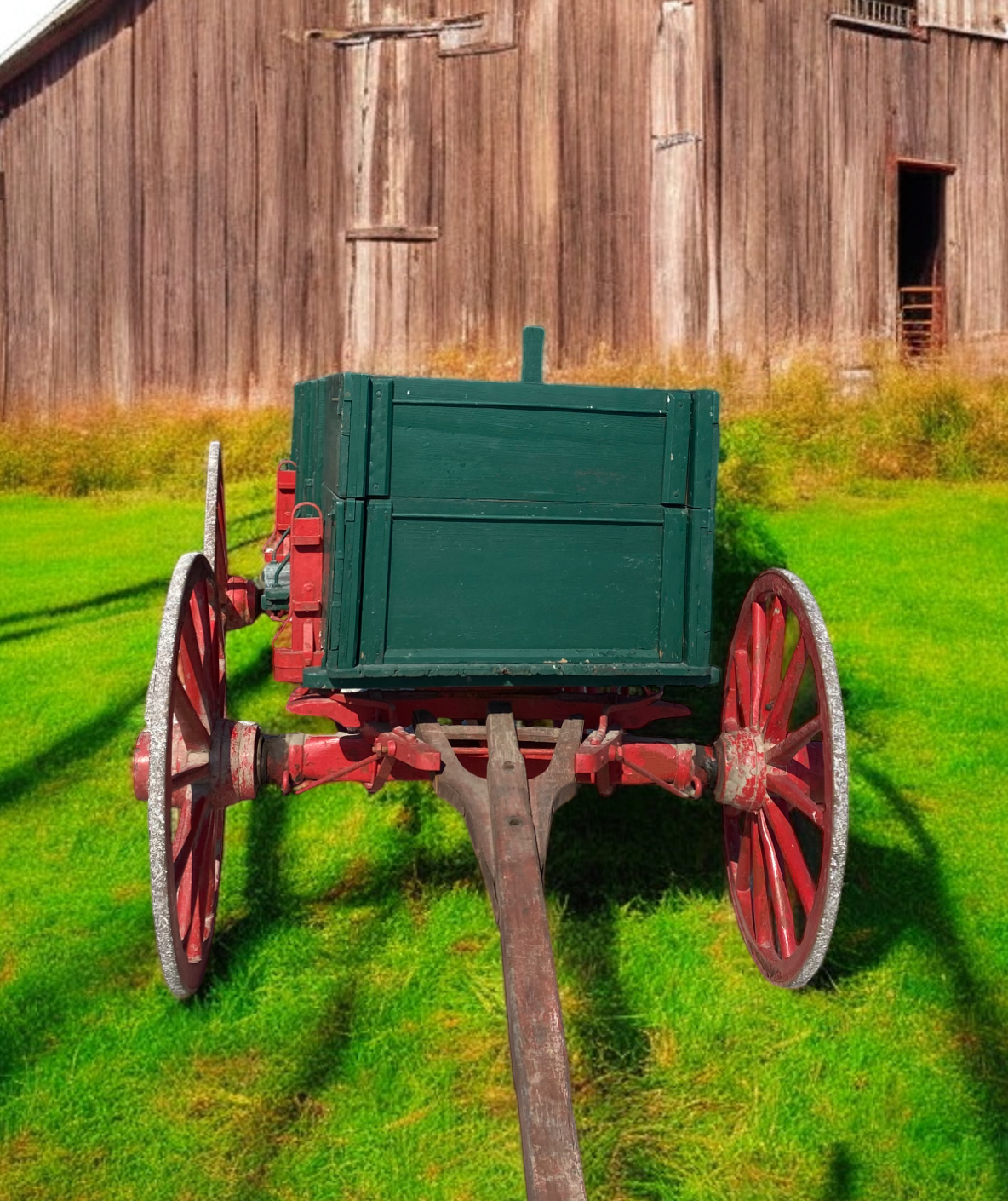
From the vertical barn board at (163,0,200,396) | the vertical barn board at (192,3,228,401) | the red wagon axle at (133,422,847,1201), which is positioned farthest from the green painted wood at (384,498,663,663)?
the vertical barn board at (163,0,200,396)

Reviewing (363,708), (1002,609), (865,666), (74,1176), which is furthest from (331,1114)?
(1002,609)

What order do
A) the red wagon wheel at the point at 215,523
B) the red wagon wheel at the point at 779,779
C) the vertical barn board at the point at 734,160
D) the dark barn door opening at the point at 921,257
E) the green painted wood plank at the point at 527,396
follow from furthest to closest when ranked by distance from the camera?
the dark barn door opening at the point at 921,257 < the vertical barn board at the point at 734,160 < the red wagon wheel at the point at 215,523 < the green painted wood plank at the point at 527,396 < the red wagon wheel at the point at 779,779

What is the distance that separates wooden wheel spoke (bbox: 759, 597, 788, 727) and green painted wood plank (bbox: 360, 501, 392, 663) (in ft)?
4.00

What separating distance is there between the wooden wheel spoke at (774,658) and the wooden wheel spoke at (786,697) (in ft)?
0.19

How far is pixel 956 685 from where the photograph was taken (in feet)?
21.0

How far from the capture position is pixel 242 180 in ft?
43.7

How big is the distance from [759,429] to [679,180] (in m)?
3.12

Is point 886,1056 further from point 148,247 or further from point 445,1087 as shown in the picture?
point 148,247

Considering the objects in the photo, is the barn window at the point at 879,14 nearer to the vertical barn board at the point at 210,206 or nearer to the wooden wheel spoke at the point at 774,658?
the vertical barn board at the point at 210,206

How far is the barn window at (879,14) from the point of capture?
44.2 ft

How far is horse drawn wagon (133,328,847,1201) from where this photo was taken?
3.33 metres

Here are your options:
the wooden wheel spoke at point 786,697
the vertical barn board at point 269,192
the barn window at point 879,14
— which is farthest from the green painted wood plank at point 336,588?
the barn window at point 879,14

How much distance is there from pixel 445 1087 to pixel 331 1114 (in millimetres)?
322

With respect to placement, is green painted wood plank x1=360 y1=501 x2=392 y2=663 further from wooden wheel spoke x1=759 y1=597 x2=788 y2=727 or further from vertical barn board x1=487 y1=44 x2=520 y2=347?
vertical barn board x1=487 y1=44 x2=520 y2=347
